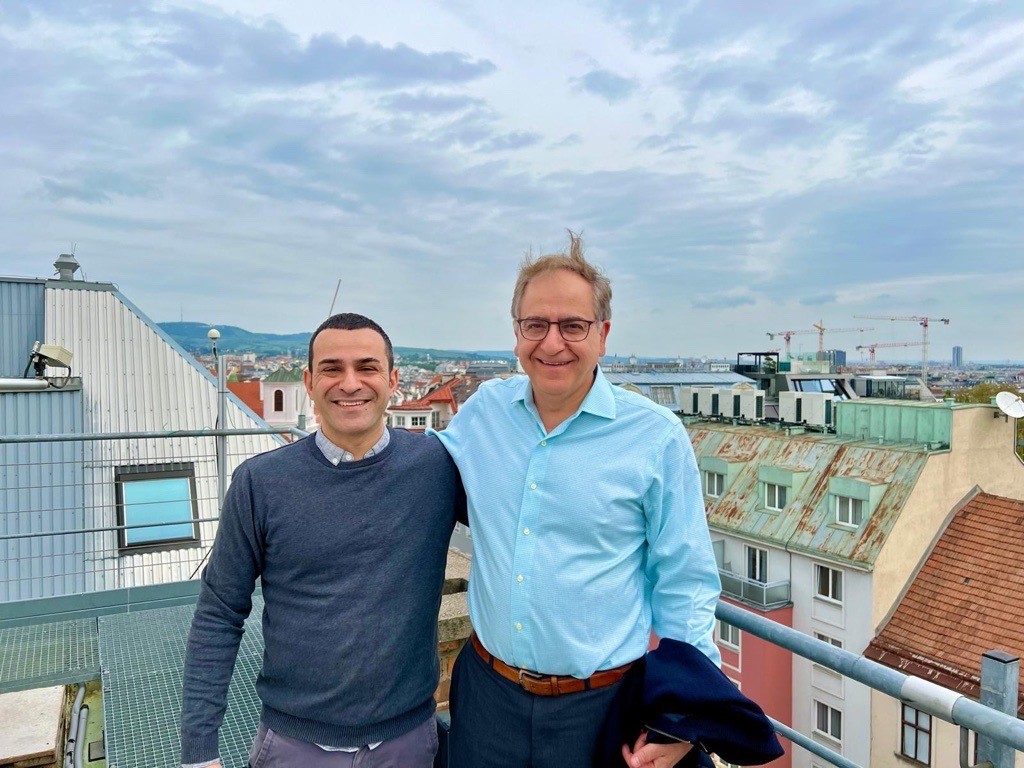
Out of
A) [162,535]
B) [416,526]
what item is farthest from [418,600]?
[162,535]

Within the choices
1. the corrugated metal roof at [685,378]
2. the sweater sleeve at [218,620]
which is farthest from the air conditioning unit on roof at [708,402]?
the sweater sleeve at [218,620]

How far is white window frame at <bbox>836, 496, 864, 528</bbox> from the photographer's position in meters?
22.3

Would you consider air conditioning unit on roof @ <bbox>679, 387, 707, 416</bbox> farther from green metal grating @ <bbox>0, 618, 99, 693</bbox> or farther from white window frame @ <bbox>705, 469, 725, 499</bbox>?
green metal grating @ <bbox>0, 618, 99, 693</bbox>

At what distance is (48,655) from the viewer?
3.51 meters

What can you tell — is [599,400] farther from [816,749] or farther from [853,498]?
[853,498]

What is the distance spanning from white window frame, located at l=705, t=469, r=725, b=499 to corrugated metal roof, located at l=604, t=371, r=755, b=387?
14.9 m

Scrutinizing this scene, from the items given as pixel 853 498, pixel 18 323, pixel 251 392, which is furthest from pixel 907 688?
pixel 251 392

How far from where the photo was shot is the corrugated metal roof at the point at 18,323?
40.7 ft

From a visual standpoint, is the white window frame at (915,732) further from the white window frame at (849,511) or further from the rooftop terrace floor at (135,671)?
the rooftop terrace floor at (135,671)

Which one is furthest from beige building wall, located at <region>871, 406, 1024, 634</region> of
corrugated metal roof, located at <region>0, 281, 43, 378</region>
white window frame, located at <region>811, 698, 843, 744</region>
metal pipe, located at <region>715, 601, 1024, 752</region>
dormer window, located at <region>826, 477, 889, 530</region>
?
metal pipe, located at <region>715, 601, 1024, 752</region>

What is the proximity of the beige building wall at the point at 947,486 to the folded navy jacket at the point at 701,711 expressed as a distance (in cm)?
2196

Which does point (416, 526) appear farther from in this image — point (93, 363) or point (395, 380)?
point (93, 363)

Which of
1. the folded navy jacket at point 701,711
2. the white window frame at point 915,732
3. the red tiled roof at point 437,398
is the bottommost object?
the white window frame at point 915,732

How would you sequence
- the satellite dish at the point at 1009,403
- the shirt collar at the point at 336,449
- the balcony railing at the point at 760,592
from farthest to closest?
the balcony railing at the point at 760,592
the satellite dish at the point at 1009,403
the shirt collar at the point at 336,449
